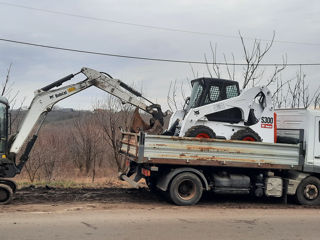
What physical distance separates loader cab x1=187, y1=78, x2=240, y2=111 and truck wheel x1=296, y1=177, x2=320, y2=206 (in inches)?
127

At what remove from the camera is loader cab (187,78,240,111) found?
11.5 m

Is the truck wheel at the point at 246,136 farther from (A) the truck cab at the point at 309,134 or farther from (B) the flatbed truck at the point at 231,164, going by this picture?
(A) the truck cab at the point at 309,134

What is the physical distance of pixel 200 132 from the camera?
10.8 meters

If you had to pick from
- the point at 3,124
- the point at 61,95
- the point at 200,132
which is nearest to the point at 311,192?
the point at 200,132

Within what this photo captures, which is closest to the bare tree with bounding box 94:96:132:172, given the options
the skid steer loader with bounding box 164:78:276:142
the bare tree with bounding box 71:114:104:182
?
the bare tree with bounding box 71:114:104:182

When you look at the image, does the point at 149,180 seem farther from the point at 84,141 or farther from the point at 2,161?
the point at 84,141

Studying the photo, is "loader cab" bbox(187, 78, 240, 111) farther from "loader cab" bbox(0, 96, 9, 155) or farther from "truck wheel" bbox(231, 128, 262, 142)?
"loader cab" bbox(0, 96, 9, 155)

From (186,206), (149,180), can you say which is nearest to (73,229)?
(186,206)

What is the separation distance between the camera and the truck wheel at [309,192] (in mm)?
11086

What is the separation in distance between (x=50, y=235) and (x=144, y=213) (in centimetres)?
270

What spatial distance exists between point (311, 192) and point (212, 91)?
405cm

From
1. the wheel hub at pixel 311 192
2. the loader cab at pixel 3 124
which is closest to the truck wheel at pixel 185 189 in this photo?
the wheel hub at pixel 311 192

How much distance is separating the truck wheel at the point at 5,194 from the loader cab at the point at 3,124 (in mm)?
943

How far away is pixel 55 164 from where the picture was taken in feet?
70.9
